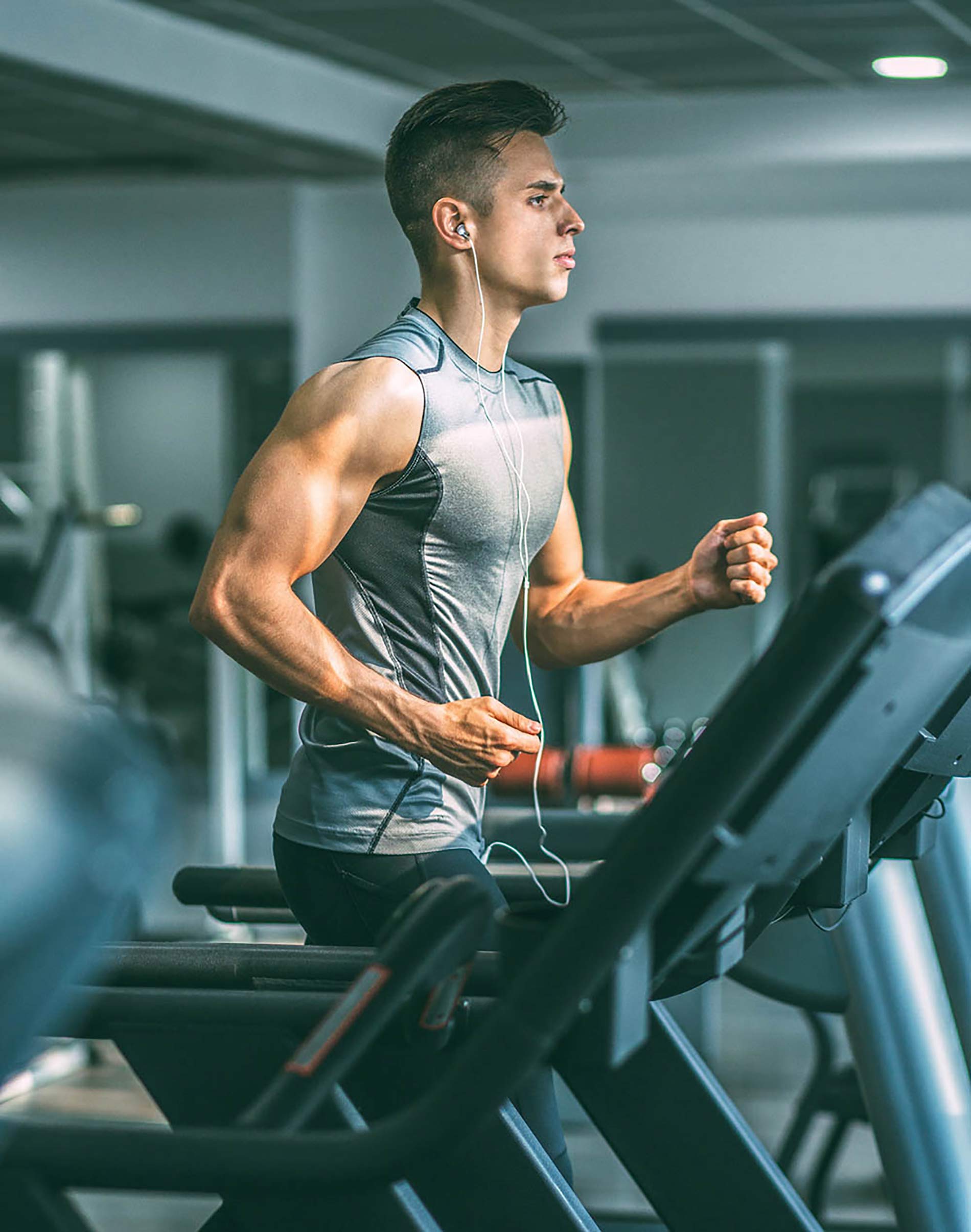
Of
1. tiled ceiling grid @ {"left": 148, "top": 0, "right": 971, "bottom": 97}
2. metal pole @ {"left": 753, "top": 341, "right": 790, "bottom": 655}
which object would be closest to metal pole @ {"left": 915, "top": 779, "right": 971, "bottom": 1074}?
tiled ceiling grid @ {"left": 148, "top": 0, "right": 971, "bottom": 97}

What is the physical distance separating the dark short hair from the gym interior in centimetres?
56

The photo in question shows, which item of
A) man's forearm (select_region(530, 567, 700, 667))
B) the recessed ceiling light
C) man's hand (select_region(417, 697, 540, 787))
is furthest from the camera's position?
the recessed ceiling light

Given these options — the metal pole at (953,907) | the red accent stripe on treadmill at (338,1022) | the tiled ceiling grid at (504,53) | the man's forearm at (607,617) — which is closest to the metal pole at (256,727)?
the tiled ceiling grid at (504,53)

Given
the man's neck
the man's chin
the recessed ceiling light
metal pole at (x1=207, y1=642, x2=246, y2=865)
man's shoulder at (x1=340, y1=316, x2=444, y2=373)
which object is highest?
the recessed ceiling light

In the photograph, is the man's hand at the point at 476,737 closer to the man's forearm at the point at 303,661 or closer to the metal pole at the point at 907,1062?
the man's forearm at the point at 303,661

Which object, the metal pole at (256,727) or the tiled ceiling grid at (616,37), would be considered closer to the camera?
the tiled ceiling grid at (616,37)

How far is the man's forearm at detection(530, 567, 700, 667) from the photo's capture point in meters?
1.70

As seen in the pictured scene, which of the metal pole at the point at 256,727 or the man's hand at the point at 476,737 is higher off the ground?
the man's hand at the point at 476,737

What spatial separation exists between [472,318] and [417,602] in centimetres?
28

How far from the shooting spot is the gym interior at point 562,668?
42.5 inches

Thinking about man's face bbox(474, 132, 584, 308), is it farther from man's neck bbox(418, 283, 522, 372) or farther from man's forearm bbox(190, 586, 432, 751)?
man's forearm bbox(190, 586, 432, 751)

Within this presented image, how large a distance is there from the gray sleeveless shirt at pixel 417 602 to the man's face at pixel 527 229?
0.09 metres

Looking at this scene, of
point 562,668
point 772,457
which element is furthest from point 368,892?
point 772,457

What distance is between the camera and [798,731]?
3.54 feet
